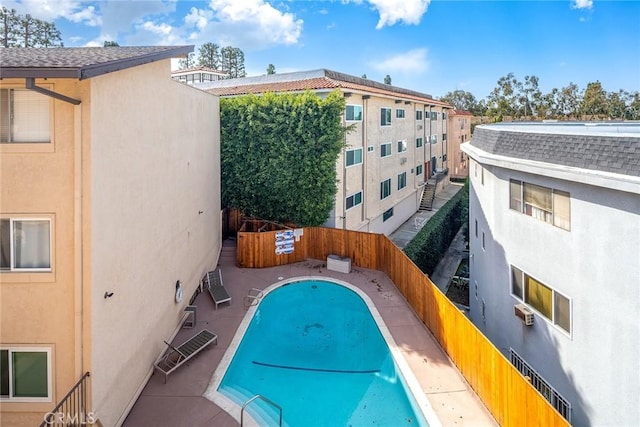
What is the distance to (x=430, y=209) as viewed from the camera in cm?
3853

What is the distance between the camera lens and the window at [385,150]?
27.1m

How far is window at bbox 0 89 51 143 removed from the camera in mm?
7215

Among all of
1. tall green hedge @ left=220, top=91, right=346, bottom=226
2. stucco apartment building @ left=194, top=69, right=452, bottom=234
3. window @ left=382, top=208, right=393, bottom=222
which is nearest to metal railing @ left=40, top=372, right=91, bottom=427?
tall green hedge @ left=220, top=91, right=346, bottom=226

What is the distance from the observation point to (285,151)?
63.6ft

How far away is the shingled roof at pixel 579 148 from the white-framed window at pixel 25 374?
12061mm

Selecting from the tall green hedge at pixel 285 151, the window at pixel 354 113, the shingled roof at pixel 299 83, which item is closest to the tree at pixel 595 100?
the shingled roof at pixel 299 83

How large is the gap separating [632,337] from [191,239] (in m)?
13.5

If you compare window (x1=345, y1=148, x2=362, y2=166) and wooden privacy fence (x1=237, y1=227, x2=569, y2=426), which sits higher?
window (x1=345, y1=148, x2=362, y2=166)

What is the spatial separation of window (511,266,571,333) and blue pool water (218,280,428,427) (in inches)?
172

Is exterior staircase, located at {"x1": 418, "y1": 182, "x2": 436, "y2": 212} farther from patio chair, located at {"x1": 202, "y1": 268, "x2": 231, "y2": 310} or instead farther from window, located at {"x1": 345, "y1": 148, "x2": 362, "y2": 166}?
patio chair, located at {"x1": 202, "y1": 268, "x2": 231, "y2": 310}

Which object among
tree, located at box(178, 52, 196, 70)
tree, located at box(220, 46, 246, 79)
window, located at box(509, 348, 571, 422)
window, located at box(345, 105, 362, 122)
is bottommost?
window, located at box(509, 348, 571, 422)

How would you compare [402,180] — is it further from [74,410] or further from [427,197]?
[74,410]

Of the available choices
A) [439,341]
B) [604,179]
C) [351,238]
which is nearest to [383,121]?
[351,238]

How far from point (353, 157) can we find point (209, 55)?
249 ft
